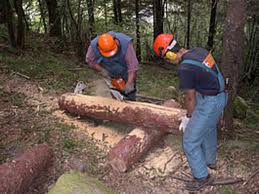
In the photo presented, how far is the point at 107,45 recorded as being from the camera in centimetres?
511

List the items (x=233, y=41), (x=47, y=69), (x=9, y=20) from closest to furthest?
1. (x=233, y=41)
2. (x=47, y=69)
3. (x=9, y=20)

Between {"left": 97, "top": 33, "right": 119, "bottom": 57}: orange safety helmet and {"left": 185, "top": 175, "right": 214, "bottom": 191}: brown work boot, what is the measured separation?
226 cm

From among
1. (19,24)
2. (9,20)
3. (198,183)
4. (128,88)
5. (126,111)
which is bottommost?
(198,183)

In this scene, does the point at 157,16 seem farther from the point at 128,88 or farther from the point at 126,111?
the point at 126,111

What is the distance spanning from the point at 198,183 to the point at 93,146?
1579 mm

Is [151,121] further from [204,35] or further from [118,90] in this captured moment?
[204,35]

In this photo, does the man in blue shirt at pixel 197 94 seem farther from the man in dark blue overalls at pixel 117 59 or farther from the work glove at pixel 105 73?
the work glove at pixel 105 73

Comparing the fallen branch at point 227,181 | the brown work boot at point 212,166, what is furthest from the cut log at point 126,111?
the fallen branch at point 227,181

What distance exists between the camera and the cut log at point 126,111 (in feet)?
16.0

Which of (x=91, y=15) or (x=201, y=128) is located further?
(x=91, y=15)

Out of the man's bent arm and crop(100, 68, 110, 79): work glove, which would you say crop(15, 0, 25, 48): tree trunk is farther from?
the man's bent arm

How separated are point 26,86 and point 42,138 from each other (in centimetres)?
222

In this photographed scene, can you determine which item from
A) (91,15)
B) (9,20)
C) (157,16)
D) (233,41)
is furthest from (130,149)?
(157,16)

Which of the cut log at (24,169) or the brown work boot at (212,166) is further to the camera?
the brown work boot at (212,166)
